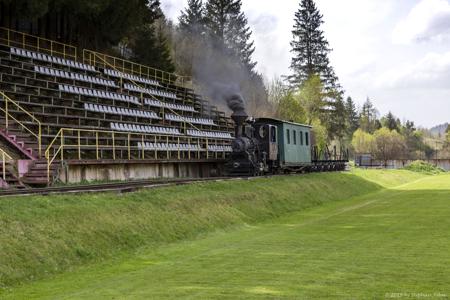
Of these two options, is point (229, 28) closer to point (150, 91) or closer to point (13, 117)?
point (150, 91)

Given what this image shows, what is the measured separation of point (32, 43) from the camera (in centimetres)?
3941

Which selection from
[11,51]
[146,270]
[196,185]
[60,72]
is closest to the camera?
[146,270]

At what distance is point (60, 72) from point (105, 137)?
7.07 m

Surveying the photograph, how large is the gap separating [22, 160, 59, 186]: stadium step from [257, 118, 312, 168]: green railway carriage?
1484 centimetres

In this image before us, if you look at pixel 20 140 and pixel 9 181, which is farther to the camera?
pixel 20 140

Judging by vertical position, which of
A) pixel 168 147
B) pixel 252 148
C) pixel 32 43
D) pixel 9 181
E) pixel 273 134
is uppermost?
pixel 32 43

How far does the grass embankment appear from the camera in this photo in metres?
10.8

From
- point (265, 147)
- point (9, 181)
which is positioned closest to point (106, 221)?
point (9, 181)

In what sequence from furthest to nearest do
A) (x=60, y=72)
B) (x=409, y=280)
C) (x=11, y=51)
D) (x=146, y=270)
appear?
(x=60, y=72) → (x=11, y=51) → (x=146, y=270) → (x=409, y=280)

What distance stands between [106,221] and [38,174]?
8.40m

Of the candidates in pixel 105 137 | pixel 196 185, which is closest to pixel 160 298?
pixel 196 185

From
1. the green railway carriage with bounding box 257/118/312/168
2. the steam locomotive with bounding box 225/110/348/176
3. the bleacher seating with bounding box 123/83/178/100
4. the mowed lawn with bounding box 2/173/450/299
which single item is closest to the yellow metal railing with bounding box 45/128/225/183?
the steam locomotive with bounding box 225/110/348/176

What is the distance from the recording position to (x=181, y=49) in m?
75.3

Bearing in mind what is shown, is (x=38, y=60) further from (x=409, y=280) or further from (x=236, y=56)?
(x=236, y=56)
